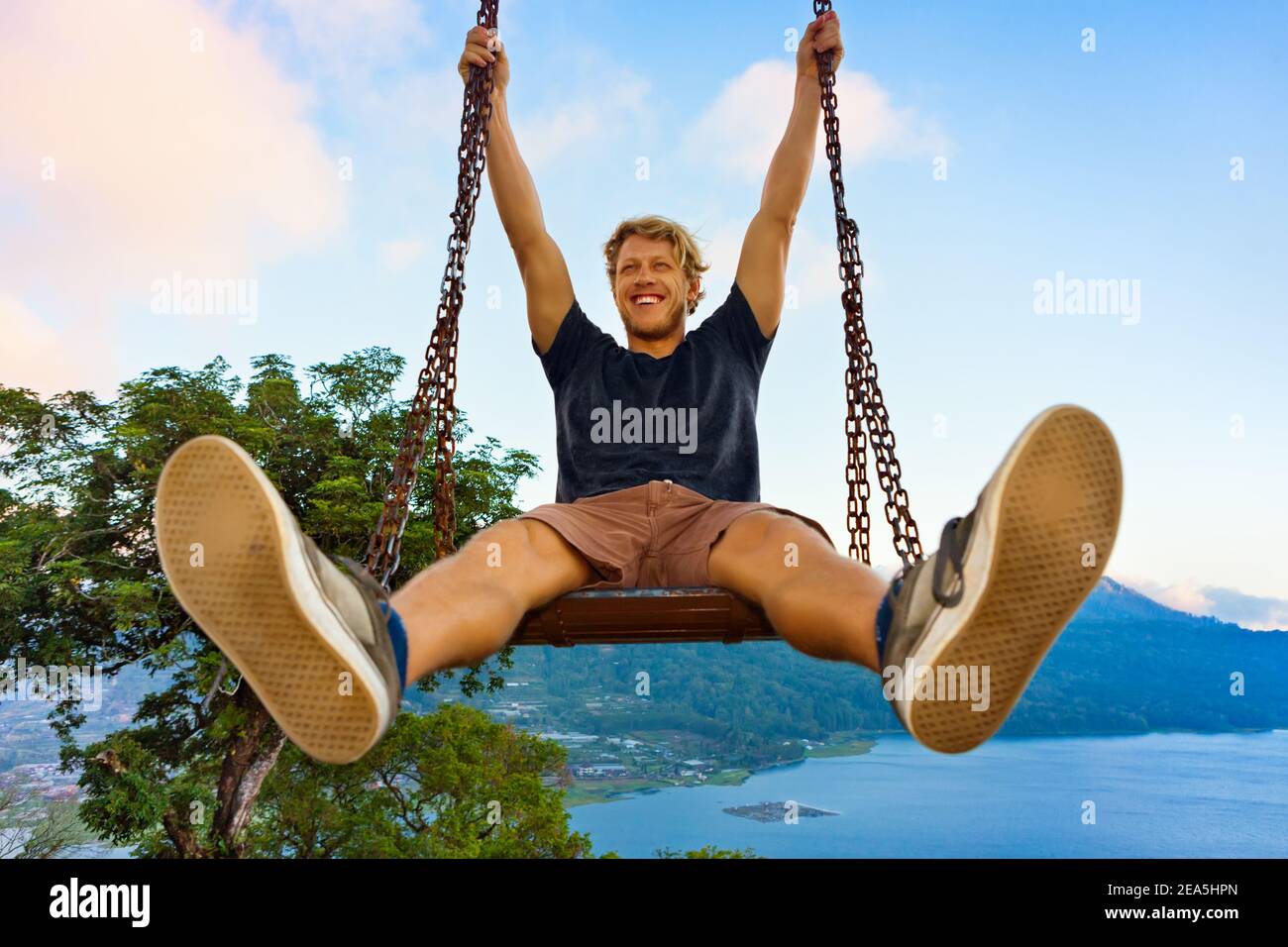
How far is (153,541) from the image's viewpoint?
11172 millimetres

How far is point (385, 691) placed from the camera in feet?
4.29

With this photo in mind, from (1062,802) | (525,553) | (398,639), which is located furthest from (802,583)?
(1062,802)

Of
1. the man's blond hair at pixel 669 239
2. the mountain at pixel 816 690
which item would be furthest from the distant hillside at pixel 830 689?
the man's blond hair at pixel 669 239

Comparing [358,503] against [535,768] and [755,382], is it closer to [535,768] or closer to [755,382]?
[535,768]

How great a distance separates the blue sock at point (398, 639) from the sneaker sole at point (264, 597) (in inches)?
3.5

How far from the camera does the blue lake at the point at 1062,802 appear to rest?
33.5m

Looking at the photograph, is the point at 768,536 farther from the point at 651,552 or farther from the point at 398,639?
the point at 398,639

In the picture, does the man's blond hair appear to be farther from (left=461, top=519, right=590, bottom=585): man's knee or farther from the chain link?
(left=461, top=519, right=590, bottom=585): man's knee

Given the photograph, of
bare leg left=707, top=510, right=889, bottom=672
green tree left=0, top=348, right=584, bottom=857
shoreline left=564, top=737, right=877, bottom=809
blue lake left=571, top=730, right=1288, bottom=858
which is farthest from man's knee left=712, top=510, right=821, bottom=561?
blue lake left=571, top=730, right=1288, bottom=858

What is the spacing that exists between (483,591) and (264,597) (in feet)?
1.35

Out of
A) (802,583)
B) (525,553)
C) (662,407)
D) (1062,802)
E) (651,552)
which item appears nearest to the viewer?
(802,583)

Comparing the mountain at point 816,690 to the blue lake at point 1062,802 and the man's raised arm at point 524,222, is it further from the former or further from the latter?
the man's raised arm at point 524,222
